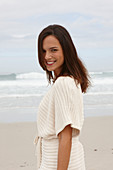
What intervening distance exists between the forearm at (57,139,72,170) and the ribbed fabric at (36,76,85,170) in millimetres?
75

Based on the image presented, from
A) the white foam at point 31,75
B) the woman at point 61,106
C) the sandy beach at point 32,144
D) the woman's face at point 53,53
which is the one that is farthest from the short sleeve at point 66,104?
the white foam at point 31,75

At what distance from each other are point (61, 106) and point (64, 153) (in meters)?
0.27

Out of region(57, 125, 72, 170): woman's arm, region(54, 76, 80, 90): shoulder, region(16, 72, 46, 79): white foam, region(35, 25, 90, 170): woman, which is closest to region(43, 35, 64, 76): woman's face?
region(35, 25, 90, 170): woman

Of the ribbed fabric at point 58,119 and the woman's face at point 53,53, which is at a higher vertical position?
the woman's face at point 53,53

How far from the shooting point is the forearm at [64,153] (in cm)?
167

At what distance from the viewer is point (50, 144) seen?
5.91ft

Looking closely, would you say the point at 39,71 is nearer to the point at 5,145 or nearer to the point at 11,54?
the point at 11,54

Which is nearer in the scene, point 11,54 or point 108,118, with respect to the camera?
point 108,118

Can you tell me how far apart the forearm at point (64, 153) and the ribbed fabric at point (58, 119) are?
0.07m

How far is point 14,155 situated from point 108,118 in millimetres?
3708

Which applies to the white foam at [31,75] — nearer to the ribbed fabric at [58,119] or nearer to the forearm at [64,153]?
the ribbed fabric at [58,119]

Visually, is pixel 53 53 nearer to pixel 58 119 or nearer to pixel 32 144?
pixel 58 119

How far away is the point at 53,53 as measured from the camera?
71.6 inches

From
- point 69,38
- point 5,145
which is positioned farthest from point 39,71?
point 69,38
